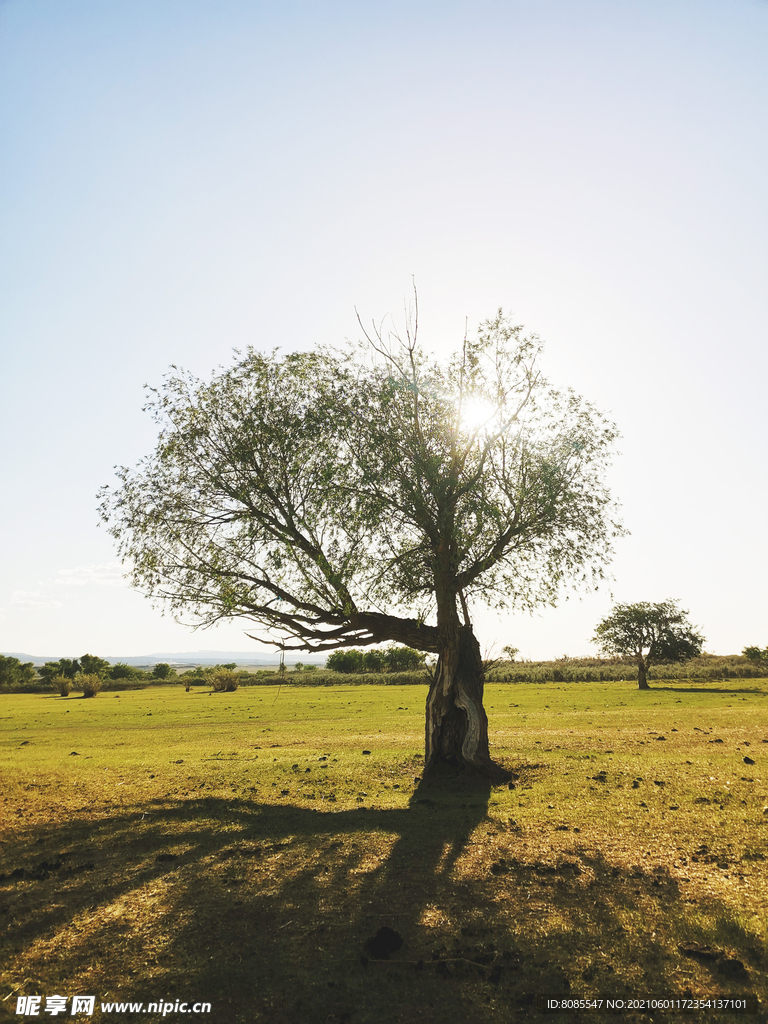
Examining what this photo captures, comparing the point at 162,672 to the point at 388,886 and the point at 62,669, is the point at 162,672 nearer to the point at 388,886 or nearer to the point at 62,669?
the point at 62,669

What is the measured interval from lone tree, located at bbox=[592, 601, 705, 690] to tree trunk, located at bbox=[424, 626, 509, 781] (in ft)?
175

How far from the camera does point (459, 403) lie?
59.4 feet

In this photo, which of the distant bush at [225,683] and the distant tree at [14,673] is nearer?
the distant bush at [225,683]

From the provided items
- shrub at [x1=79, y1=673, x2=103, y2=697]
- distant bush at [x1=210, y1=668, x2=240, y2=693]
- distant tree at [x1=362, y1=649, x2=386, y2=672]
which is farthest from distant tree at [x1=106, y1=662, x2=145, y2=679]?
distant tree at [x1=362, y1=649, x2=386, y2=672]

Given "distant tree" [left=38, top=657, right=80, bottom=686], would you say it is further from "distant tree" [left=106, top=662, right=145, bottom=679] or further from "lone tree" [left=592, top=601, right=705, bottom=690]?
"lone tree" [left=592, top=601, right=705, bottom=690]

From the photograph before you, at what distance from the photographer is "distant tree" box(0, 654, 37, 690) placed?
90806mm

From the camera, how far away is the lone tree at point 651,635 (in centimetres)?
6550

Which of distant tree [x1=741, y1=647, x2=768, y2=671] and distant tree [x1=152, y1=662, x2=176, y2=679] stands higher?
distant tree [x1=741, y1=647, x2=768, y2=671]

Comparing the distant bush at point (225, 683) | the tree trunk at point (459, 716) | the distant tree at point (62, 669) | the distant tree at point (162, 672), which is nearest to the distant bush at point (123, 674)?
the distant tree at point (162, 672)

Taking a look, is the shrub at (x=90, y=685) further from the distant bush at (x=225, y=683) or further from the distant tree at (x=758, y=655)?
the distant tree at (x=758, y=655)

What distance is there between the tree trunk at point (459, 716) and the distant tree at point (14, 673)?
91.7m

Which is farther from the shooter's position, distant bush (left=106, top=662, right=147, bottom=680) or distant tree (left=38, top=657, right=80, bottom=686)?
distant bush (left=106, top=662, right=147, bottom=680)

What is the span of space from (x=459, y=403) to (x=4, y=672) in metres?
102

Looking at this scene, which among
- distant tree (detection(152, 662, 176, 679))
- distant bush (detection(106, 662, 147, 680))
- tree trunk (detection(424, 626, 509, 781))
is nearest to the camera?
tree trunk (detection(424, 626, 509, 781))
